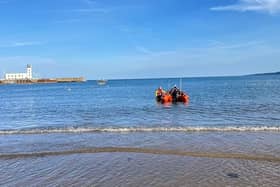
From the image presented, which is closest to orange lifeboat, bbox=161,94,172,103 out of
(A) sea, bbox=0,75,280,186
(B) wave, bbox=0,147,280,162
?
(A) sea, bbox=0,75,280,186

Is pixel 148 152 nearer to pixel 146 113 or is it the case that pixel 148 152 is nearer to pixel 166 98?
pixel 146 113

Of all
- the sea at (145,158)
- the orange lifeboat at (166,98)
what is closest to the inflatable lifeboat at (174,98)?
the orange lifeboat at (166,98)

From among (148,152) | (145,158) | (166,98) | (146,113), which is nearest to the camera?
(145,158)

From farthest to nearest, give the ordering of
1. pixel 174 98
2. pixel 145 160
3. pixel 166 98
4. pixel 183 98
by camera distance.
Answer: pixel 174 98 < pixel 166 98 < pixel 183 98 < pixel 145 160

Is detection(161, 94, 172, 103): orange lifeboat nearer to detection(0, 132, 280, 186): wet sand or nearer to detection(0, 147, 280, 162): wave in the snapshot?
detection(0, 132, 280, 186): wet sand

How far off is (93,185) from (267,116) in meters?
17.3

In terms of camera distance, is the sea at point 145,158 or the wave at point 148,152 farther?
the wave at point 148,152

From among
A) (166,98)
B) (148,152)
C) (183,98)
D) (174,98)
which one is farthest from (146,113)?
(148,152)

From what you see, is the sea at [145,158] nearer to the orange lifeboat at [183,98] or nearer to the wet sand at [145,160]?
the wet sand at [145,160]

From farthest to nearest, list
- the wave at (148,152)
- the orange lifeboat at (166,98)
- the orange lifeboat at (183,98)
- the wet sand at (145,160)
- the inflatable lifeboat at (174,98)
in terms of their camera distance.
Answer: the orange lifeboat at (166,98) → the inflatable lifeboat at (174,98) → the orange lifeboat at (183,98) → the wave at (148,152) → the wet sand at (145,160)

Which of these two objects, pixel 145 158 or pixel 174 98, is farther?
pixel 174 98

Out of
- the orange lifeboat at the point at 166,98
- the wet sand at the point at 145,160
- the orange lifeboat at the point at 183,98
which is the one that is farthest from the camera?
the orange lifeboat at the point at 166,98

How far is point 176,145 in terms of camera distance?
12.9m

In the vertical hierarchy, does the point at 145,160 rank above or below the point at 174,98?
below
